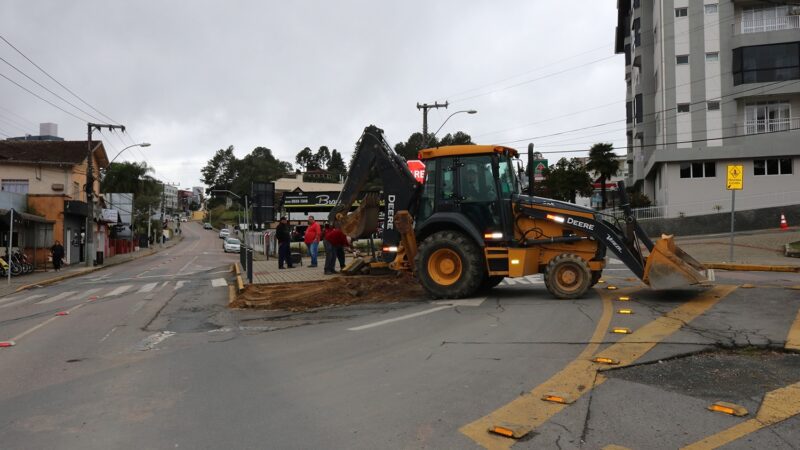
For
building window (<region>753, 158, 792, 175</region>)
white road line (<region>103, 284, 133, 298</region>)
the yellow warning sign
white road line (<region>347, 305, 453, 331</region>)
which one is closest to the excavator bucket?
white road line (<region>347, 305, 453, 331</region>)

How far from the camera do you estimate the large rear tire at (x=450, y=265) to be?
35.9ft

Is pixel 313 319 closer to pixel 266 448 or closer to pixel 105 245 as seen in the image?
pixel 266 448

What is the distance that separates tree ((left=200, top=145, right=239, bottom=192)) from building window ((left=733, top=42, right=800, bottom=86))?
432 feet

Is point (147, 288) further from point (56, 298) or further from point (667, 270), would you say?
point (667, 270)

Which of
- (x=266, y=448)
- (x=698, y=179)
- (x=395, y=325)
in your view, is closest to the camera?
(x=266, y=448)

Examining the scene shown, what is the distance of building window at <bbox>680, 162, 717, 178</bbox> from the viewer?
36688mm

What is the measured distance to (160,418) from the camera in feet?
16.2

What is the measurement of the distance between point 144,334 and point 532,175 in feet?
23.9

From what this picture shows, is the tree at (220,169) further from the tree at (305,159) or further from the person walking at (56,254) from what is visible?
the person walking at (56,254)

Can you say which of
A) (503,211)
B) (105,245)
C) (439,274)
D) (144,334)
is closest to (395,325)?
(439,274)

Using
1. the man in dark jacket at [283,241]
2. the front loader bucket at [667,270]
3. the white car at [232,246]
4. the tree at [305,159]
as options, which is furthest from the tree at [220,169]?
the front loader bucket at [667,270]

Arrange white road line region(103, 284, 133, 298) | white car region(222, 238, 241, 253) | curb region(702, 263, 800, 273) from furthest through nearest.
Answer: white car region(222, 238, 241, 253), white road line region(103, 284, 133, 298), curb region(702, 263, 800, 273)

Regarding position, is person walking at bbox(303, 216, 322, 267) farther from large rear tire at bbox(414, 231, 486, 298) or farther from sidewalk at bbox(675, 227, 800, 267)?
sidewalk at bbox(675, 227, 800, 267)

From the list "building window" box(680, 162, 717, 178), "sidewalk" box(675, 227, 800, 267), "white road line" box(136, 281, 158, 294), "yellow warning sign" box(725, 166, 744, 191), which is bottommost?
"white road line" box(136, 281, 158, 294)
